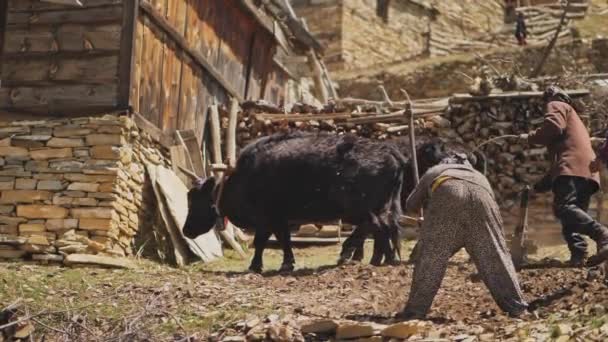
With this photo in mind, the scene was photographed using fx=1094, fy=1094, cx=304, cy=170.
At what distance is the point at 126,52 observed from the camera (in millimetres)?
13898

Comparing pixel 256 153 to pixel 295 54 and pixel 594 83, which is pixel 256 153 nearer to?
pixel 594 83

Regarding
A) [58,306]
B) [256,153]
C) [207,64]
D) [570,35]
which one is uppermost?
[570,35]

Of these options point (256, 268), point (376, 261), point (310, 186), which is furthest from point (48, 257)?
point (376, 261)

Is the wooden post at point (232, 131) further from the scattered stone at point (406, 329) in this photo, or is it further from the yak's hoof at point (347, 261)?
the scattered stone at point (406, 329)

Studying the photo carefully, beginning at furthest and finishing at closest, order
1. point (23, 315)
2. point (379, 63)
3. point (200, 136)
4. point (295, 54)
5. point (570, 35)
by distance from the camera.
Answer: point (379, 63) → point (570, 35) → point (295, 54) → point (200, 136) → point (23, 315)

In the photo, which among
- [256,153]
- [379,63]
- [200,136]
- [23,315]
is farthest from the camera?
[379,63]

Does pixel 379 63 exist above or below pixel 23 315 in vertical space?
above

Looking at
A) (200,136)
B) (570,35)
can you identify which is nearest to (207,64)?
(200,136)

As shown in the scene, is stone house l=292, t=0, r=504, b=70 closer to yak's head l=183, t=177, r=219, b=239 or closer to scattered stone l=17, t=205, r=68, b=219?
yak's head l=183, t=177, r=219, b=239

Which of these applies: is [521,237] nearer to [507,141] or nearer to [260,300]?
[260,300]

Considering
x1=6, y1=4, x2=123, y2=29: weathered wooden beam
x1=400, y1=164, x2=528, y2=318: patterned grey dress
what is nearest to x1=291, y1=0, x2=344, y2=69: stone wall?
x1=6, y1=4, x2=123, y2=29: weathered wooden beam

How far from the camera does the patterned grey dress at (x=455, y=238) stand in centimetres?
867

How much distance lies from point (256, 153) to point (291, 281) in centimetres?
249

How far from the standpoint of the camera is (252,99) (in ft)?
64.1
